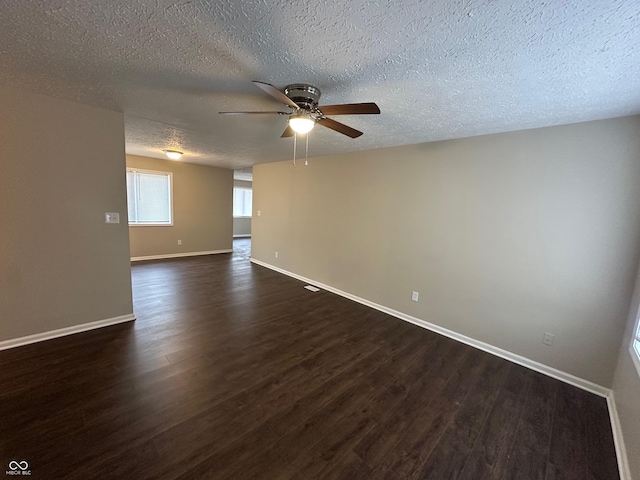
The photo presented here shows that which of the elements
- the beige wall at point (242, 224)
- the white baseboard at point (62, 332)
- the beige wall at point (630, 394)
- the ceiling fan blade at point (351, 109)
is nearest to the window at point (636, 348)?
the beige wall at point (630, 394)

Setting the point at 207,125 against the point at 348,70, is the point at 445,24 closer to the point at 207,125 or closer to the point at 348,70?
the point at 348,70

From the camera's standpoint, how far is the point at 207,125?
2908 mm

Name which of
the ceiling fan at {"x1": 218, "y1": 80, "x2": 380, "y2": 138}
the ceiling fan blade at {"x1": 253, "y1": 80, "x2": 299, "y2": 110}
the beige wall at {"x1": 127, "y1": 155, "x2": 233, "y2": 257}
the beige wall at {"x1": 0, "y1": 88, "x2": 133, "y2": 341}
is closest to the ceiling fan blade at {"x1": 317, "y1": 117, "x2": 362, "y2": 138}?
the ceiling fan at {"x1": 218, "y1": 80, "x2": 380, "y2": 138}

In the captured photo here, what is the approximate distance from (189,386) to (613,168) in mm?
3810

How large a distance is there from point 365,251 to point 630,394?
2707 mm

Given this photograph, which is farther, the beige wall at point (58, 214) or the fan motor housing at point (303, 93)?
the beige wall at point (58, 214)

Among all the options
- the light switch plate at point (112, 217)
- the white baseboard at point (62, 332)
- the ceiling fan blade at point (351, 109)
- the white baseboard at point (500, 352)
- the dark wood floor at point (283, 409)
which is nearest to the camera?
the dark wood floor at point (283, 409)

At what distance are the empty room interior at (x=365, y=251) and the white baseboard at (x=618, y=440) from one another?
0.02 m

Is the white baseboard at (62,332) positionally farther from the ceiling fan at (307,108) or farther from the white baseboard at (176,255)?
the white baseboard at (176,255)

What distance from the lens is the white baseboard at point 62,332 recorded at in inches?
90.9

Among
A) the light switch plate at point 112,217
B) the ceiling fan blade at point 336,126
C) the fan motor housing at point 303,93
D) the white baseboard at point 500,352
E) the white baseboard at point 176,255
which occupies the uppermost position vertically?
the fan motor housing at point 303,93

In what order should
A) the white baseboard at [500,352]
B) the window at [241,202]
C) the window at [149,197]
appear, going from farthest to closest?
1. the window at [241,202]
2. the window at [149,197]
3. the white baseboard at [500,352]

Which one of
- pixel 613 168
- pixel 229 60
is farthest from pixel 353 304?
pixel 229 60

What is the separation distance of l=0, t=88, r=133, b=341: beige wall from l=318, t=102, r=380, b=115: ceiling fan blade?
237 centimetres
